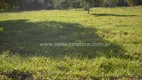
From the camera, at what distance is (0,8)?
26.8 m

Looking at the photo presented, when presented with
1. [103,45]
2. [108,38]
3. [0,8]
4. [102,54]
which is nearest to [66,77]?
[102,54]

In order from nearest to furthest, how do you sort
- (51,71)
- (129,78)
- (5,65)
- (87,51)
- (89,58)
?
(129,78) < (51,71) < (5,65) < (89,58) < (87,51)

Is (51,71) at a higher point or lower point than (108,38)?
higher

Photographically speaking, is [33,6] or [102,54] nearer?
[102,54]

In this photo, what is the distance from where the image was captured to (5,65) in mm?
10539

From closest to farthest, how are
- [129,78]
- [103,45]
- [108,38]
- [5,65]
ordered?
1. [129,78]
2. [5,65]
3. [103,45]
4. [108,38]

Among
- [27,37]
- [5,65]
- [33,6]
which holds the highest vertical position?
[5,65]

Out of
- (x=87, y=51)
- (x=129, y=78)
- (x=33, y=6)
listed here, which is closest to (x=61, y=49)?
(x=87, y=51)

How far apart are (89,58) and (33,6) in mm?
69630

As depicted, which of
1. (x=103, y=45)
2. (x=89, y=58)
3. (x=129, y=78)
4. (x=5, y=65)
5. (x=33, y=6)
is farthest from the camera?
(x=33, y=6)

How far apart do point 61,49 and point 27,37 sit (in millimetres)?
5349

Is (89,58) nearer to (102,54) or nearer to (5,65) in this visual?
(102,54)

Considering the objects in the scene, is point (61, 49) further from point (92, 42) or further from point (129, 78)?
point (129, 78)

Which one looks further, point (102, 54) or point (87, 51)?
point (87, 51)
